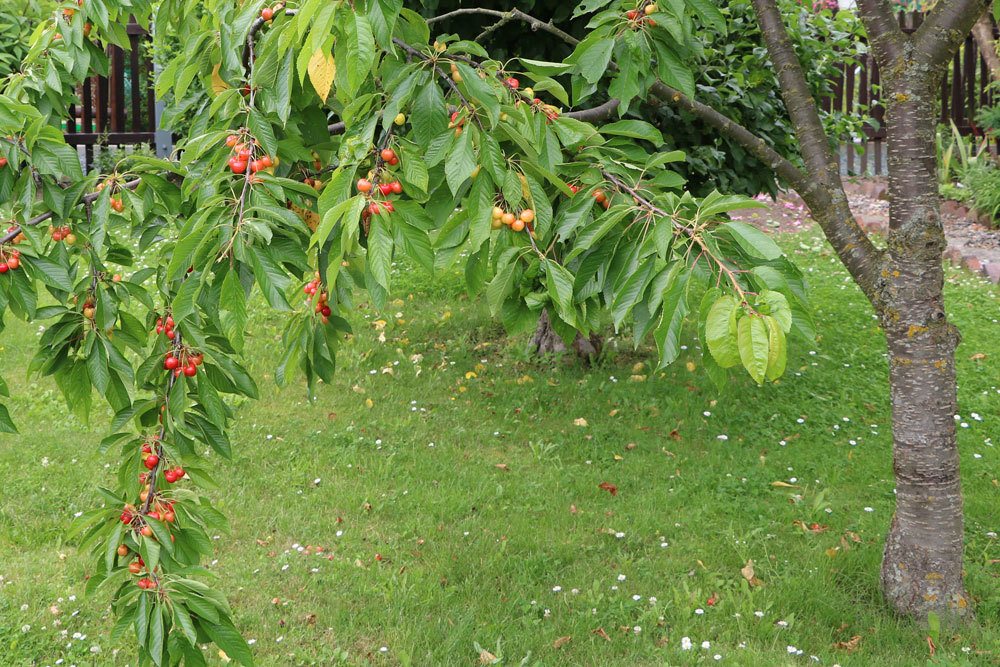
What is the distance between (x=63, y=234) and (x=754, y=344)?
71.2 inches

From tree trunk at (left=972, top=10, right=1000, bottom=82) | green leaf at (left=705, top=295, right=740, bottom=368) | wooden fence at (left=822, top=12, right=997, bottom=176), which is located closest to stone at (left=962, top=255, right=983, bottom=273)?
wooden fence at (left=822, top=12, right=997, bottom=176)

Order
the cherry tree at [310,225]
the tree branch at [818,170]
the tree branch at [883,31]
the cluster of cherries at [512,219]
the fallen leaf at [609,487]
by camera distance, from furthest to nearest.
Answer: the fallen leaf at [609,487] < the tree branch at [818,170] < the tree branch at [883,31] < the cluster of cherries at [512,219] < the cherry tree at [310,225]

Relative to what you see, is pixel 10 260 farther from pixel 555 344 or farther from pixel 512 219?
pixel 555 344

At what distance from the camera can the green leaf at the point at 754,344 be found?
163 centimetres

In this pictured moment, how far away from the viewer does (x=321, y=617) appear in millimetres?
3711

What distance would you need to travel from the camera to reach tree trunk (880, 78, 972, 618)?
3406mm

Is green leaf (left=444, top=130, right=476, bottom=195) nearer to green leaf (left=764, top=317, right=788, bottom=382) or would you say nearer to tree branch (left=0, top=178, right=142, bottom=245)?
green leaf (left=764, top=317, right=788, bottom=382)

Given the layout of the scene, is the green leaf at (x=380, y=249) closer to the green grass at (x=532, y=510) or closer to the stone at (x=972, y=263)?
the green grass at (x=532, y=510)

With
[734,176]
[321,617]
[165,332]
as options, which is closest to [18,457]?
[321,617]

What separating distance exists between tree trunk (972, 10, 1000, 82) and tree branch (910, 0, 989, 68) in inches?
279

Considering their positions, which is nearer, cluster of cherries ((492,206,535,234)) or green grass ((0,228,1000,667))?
Answer: cluster of cherries ((492,206,535,234))

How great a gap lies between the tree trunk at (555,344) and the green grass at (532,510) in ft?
0.35

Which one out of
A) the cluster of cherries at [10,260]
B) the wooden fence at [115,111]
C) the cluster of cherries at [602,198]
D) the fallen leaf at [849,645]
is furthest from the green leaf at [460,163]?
the wooden fence at [115,111]

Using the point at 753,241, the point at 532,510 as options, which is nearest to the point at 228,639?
the point at 753,241
